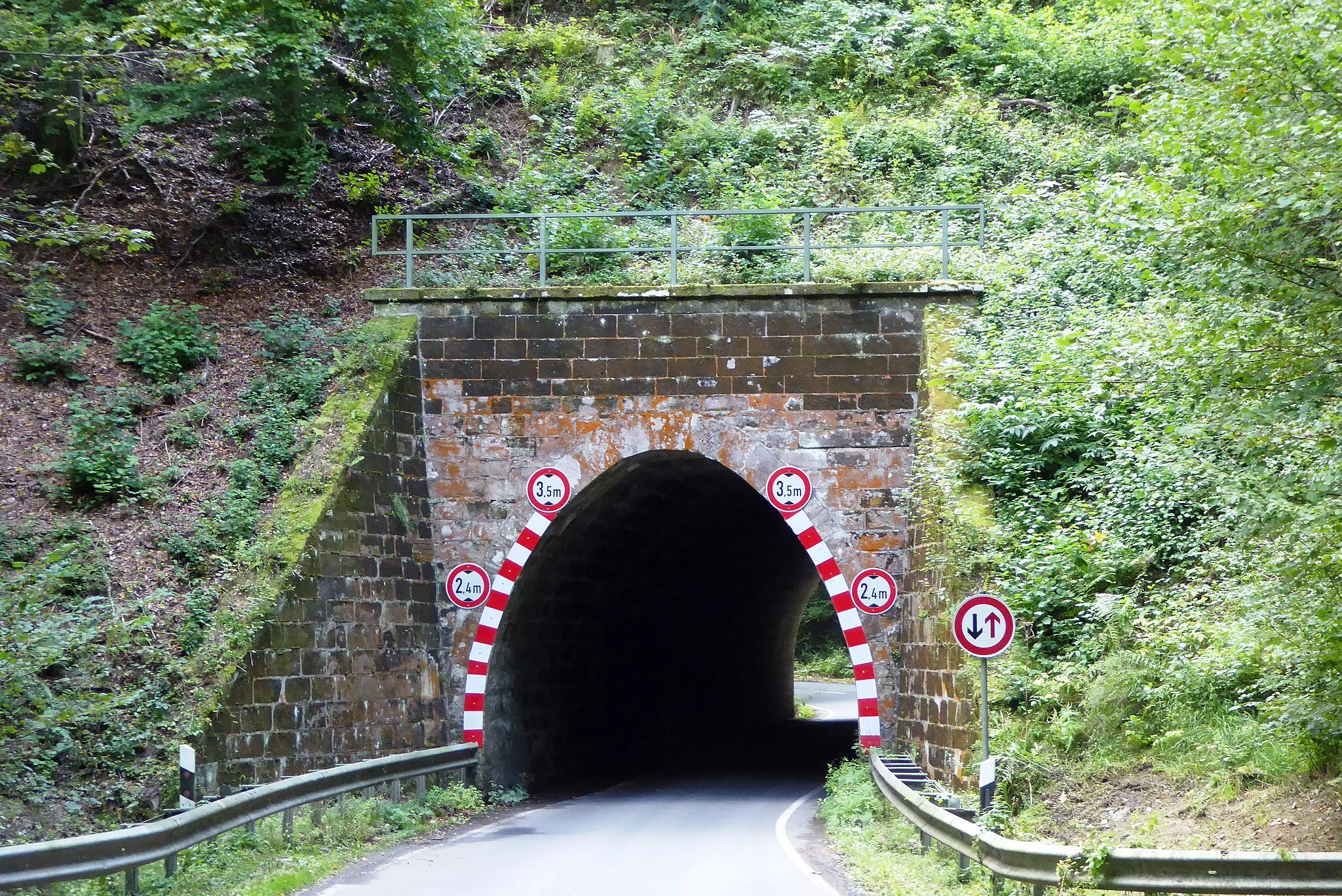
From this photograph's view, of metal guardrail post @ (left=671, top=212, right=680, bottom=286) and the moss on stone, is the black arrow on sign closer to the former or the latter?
the moss on stone

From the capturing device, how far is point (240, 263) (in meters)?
16.6

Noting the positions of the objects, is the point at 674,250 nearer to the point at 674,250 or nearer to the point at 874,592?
the point at 674,250

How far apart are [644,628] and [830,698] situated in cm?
1765

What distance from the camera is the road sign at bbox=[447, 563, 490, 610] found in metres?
13.8

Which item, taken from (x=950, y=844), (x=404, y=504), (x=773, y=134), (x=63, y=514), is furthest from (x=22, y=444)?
(x=773, y=134)

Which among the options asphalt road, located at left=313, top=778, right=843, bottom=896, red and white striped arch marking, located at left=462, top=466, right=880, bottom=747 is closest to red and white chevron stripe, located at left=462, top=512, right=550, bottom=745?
red and white striped arch marking, located at left=462, top=466, right=880, bottom=747

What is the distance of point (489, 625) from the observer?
14.6 meters

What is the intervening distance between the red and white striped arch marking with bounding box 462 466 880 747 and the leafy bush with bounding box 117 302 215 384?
4.28m

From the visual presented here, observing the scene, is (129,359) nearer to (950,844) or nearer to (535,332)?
(535,332)

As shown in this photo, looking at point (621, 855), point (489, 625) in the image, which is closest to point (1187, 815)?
point (621, 855)

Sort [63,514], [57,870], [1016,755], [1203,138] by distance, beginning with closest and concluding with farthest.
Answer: [57,870]
[1203,138]
[1016,755]
[63,514]

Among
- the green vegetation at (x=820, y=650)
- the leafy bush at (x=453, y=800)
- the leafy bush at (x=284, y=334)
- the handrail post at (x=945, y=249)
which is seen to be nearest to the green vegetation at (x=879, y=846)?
the leafy bush at (x=453, y=800)

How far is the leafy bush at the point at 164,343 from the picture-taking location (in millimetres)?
14289

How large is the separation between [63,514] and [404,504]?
11.8ft
